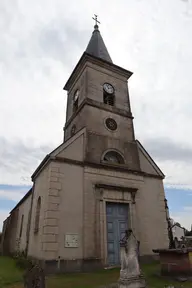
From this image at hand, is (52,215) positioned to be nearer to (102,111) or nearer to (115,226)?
(115,226)

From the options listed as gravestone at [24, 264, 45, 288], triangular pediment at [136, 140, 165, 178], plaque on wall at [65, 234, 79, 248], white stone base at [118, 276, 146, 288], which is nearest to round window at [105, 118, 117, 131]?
triangular pediment at [136, 140, 165, 178]

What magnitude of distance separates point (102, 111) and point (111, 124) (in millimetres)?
1104

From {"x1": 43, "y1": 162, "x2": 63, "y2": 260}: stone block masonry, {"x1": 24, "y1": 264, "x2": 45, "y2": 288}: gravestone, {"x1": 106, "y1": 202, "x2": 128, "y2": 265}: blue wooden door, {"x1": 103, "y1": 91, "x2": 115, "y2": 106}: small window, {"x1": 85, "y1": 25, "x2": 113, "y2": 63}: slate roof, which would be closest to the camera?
{"x1": 24, "y1": 264, "x2": 45, "y2": 288}: gravestone

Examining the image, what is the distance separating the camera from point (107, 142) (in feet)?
46.2

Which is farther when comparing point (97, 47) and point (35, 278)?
point (97, 47)

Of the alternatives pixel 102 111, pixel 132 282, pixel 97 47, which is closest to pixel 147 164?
pixel 102 111

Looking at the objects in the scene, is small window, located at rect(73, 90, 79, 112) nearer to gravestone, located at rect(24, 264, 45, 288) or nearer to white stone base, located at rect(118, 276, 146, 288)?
white stone base, located at rect(118, 276, 146, 288)

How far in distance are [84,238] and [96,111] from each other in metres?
8.08

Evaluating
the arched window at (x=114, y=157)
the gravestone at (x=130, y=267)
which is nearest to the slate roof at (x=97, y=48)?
the arched window at (x=114, y=157)

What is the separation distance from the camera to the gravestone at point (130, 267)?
5.82 metres

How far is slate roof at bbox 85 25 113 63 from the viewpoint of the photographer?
1877 cm

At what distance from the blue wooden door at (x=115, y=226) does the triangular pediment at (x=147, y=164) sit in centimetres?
328

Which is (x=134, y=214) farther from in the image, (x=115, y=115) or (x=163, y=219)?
(x=115, y=115)

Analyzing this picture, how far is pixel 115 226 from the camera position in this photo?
471 inches
